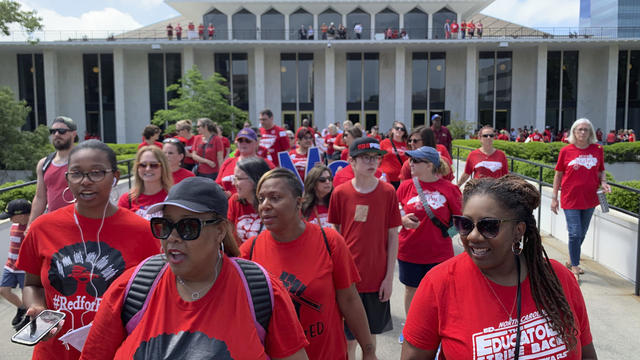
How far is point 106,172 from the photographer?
298 centimetres

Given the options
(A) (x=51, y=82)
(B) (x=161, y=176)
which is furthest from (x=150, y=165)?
(A) (x=51, y=82)

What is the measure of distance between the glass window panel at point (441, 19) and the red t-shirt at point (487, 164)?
111ft

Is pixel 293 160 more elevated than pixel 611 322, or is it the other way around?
pixel 293 160

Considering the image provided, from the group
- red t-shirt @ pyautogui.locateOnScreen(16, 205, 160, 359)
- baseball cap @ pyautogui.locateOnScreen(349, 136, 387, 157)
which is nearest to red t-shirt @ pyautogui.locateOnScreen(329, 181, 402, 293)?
baseball cap @ pyautogui.locateOnScreen(349, 136, 387, 157)

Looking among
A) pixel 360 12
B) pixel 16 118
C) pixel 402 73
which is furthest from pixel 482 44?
pixel 16 118

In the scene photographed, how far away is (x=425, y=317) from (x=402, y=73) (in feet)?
122

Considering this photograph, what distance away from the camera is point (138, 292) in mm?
1963

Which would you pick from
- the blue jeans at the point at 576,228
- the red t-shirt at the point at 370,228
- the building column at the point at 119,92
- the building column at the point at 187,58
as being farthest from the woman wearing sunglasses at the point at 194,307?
the building column at the point at 119,92

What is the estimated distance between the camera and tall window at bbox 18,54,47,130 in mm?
38438

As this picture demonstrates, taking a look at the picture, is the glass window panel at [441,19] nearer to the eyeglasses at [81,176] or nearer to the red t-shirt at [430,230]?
the red t-shirt at [430,230]

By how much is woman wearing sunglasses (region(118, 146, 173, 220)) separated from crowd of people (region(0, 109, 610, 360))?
0.01 m

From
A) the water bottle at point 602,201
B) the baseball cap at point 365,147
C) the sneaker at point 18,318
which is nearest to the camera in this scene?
the baseball cap at point 365,147

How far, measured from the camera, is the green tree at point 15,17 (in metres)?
19.1

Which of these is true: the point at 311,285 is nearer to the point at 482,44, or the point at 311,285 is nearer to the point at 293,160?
the point at 293,160
